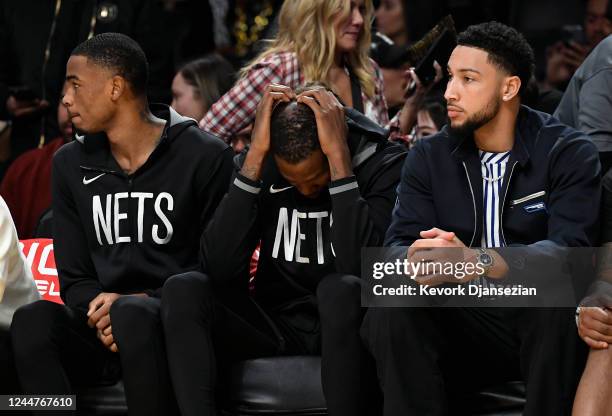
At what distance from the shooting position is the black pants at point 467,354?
3.29 m

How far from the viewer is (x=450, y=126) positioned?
3771 millimetres

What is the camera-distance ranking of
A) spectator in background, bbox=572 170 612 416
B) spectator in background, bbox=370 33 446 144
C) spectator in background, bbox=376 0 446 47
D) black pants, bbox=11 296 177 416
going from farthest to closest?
spectator in background, bbox=376 0 446 47 < spectator in background, bbox=370 33 446 144 < black pants, bbox=11 296 177 416 < spectator in background, bbox=572 170 612 416

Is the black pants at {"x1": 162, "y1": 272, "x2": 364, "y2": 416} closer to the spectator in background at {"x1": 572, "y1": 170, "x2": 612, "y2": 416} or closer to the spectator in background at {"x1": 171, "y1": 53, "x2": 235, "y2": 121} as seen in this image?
the spectator in background at {"x1": 572, "y1": 170, "x2": 612, "y2": 416}

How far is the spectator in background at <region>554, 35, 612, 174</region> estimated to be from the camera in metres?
4.18

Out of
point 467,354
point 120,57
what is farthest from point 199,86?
point 467,354

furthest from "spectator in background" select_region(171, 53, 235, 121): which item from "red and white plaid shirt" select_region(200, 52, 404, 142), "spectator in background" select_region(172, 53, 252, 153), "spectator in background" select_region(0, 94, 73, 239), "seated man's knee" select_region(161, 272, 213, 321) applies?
"seated man's knee" select_region(161, 272, 213, 321)

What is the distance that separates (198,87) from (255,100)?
0.53 m

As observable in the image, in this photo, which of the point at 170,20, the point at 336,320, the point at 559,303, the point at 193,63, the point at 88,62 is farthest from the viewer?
the point at 170,20

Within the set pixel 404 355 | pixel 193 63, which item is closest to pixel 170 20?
pixel 193 63

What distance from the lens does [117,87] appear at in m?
4.07

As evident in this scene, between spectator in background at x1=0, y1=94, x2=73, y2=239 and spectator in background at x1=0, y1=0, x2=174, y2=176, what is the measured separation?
0.42 meters

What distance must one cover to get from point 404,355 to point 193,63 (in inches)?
89.0

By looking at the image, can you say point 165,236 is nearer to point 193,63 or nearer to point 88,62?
point 88,62

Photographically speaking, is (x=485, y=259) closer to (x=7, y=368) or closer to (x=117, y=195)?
(x=117, y=195)
